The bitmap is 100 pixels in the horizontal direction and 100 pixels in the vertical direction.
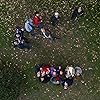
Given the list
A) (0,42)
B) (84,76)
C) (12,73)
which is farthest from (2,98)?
(84,76)

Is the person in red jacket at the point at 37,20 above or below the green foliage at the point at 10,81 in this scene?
above

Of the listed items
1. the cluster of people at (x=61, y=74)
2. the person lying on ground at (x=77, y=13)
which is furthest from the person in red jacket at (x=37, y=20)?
the cluster of people at (x=61, y=74)

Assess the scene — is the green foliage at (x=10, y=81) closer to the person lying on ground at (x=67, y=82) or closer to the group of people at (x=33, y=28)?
the group of people at (x=33, y=28)

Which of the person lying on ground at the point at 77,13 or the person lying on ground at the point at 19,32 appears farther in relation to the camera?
the person lying on ground at the point at 19,32

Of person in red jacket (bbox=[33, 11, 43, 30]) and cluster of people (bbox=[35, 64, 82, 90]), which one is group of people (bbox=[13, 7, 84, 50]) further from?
cluster of people (bbox=[35, 64, 82, 90])

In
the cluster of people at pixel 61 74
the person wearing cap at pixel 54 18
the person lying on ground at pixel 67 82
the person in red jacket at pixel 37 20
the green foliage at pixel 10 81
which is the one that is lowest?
the person lying on ground at pixel 67 82

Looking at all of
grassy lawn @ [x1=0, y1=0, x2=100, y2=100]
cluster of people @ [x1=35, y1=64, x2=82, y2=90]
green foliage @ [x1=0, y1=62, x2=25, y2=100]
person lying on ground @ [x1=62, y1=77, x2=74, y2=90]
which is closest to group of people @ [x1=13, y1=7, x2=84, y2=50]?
grassy lawn @ [x1=0, y1=0, x2=100, y2=100]

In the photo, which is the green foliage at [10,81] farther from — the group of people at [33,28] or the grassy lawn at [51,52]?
the group of people at [33,28]
